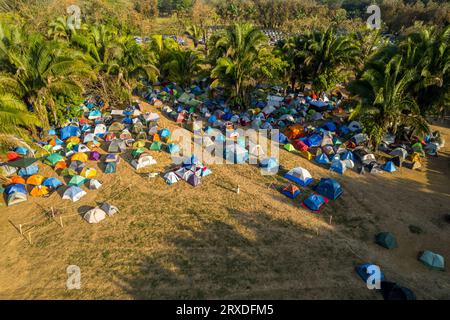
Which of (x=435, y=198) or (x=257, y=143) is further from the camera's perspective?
(x=257, y=143)

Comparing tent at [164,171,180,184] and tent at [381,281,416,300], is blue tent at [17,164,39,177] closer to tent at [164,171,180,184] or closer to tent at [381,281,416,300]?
tent at [164,171,180,184]

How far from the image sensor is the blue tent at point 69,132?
22328 millimetres

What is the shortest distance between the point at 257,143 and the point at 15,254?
55.2 ft

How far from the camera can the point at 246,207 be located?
16.0 m

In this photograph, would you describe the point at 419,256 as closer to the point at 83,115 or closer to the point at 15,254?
the point at 15,254

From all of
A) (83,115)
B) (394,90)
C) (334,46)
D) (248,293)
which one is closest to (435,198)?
(394,90)

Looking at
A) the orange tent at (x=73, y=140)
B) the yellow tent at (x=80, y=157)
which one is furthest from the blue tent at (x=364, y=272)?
the orange tent at (x=73, y=140)

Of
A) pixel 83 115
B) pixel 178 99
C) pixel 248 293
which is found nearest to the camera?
pixel 248 293

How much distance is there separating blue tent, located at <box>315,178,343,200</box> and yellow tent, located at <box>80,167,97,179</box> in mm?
14662

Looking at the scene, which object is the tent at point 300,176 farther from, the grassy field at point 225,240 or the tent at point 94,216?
the tent at point 94,216

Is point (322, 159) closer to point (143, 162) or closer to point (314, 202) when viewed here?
point (314, 202)

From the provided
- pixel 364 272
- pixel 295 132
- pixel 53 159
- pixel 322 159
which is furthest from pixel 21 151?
pixel 364 272

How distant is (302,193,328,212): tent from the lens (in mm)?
15720

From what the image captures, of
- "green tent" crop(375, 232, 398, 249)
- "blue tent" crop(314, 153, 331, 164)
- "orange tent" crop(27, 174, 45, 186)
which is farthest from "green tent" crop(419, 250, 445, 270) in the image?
"orange tent" crop(27, 174, 45, 186)
